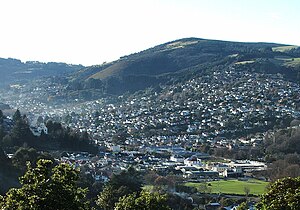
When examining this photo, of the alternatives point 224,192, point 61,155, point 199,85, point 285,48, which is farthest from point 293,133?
point 285,48

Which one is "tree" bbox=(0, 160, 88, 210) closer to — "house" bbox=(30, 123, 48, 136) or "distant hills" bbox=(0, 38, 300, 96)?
"house" bbox=(30, 123, 48, 136)

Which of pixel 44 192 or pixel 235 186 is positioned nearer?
pixel 44 192

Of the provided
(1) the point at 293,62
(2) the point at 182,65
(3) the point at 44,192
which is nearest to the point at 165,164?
(3) the point at 44,192

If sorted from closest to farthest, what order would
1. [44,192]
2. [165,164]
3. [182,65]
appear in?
[44,192] < [165,164] < [182,65]

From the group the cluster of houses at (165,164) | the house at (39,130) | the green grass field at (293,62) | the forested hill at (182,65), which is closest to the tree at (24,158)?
the cluster of houses at (165,164)

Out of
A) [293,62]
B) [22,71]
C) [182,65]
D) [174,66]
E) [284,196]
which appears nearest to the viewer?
[284,196]

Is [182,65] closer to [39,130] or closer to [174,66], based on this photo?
[174,66]

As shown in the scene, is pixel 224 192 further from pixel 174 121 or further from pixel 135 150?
pixel 174 121

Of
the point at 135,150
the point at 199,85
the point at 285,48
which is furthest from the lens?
the point at 285,48
